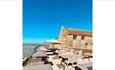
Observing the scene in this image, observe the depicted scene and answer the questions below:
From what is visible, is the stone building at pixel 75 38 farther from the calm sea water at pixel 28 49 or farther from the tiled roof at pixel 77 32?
the calm sea water at pixel 28 49

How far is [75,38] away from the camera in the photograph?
2369mm

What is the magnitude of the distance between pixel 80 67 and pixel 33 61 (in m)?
0.65

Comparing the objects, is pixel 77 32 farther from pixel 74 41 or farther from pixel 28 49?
pixel 28 49

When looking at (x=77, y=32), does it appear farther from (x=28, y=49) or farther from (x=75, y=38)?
(x=28, y=49)

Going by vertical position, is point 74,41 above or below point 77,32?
below

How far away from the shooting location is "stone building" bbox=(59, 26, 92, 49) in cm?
229

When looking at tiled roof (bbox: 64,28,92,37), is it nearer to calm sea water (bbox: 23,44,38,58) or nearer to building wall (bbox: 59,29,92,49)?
building wall (bbox: 59,29,92,49)

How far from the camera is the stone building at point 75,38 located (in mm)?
2295

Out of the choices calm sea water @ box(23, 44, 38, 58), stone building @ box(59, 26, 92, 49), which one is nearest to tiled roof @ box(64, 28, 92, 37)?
stone building @ box(59, 26, 92, 49)

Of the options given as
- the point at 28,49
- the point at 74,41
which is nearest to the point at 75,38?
the point at 74,41

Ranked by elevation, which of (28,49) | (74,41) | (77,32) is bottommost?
(28,49)
